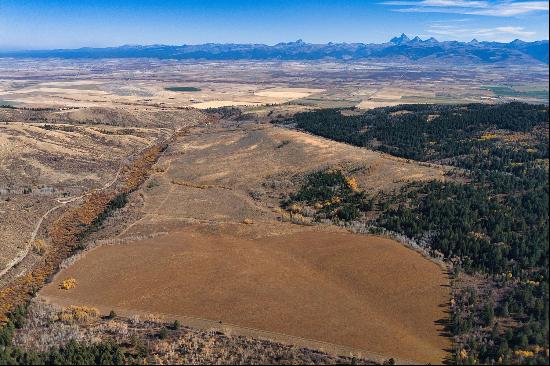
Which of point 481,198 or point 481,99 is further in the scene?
point 481,99

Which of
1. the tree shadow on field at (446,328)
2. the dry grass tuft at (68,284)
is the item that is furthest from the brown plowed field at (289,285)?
the dry grass tuft at (68,284)

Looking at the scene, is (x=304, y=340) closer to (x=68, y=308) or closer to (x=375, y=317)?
(x=375, y=317)

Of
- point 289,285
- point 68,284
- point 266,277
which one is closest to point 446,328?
point 289,285

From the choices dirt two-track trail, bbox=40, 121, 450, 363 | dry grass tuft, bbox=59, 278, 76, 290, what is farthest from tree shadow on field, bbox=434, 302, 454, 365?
dry grass tuft, bbox=59, 278, 76, 290

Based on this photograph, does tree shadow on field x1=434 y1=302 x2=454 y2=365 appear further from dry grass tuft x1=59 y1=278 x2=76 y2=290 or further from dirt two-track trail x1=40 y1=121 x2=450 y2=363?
dry grass tuft x1=59 y1=278 x2=76 y2=290

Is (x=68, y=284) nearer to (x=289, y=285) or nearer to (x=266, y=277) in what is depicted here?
(x=266, y=277)

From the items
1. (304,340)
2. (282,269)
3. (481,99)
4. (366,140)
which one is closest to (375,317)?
(304,340)
